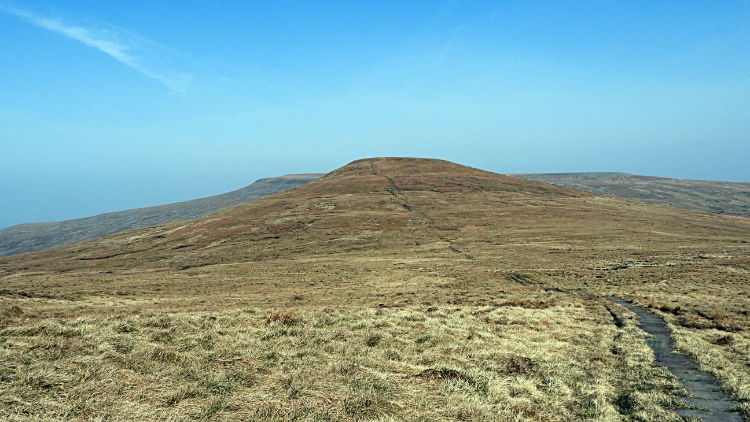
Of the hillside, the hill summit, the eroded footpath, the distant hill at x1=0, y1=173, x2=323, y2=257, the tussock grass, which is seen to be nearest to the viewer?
the tussock grass

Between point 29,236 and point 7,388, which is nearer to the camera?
point 7,388

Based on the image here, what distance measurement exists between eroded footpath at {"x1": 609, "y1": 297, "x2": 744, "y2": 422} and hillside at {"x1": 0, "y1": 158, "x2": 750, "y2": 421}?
0.44m

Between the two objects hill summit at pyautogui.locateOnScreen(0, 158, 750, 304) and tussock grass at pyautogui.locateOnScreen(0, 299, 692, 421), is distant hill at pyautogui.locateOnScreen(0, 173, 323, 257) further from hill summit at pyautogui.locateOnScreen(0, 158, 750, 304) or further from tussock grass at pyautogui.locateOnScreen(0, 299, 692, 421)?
tussock grass at pyautogui.locateOnScreen(0, 299, 692, 421)

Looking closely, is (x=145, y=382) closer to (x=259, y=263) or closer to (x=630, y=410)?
(x=630, y=410)

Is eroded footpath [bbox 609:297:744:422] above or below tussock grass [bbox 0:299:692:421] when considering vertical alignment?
below

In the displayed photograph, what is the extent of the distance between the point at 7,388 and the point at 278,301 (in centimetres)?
1972

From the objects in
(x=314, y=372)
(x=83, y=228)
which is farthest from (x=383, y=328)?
(x=83, y=228)

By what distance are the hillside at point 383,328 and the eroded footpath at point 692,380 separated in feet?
1.45

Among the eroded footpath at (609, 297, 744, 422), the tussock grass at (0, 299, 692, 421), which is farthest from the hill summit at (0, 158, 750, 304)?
the eroded footpath at (609, 297, 744, 422)

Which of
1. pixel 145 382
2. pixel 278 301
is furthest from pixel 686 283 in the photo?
pixel 145 382

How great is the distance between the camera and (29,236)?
163 metres

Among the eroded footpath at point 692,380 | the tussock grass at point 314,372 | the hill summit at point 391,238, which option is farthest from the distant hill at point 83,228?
the eroded footpath at point 692,380

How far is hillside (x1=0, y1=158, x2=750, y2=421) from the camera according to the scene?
27.9ft

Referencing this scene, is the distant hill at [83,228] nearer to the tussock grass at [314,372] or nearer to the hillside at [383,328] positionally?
the hillside at [383,328]
